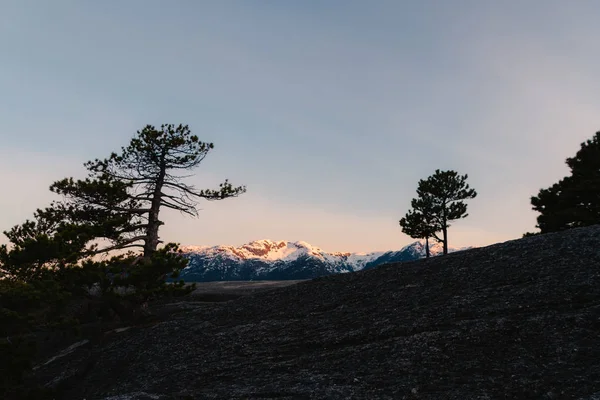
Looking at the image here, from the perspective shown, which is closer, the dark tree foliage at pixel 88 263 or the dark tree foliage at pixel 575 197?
the dark tree foliage at pixel 88 263

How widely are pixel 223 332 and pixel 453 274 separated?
41.3 ft

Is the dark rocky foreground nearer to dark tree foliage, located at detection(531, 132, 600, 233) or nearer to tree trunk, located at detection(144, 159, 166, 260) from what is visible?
tree trunk, located at detection(144, 159, 166, 260)

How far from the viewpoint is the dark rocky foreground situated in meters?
11.9

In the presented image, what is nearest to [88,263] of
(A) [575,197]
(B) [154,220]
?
(B) [154,220]

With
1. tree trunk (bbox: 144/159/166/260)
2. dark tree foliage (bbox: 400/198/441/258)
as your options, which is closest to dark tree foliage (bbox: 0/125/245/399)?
tree trunk (bbox: 144/159/166/260)

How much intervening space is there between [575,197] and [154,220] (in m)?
42.2

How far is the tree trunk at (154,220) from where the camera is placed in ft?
109

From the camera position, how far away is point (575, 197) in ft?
140

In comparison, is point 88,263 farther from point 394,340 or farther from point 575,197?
point 575,197

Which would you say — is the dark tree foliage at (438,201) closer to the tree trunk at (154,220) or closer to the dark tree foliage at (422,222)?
the dark tree foliage at (422,222)

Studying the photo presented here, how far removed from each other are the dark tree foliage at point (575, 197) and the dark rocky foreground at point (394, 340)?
21.5m

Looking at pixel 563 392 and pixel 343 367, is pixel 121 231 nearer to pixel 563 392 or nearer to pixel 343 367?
pixel 343 367

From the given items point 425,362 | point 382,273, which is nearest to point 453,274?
point 382,273

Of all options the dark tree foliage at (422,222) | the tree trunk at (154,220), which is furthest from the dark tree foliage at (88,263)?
the dark tree foliage at (422,222)
